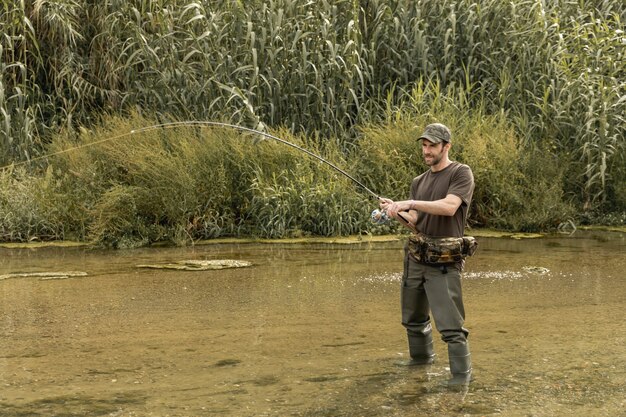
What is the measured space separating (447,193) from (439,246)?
32 centimetres

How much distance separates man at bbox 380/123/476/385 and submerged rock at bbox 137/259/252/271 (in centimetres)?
417

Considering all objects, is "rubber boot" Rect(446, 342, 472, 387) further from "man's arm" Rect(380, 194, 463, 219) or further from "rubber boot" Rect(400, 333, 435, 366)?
"man's arm" Rect(380, 194, 463, 219)

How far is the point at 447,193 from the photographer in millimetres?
6668

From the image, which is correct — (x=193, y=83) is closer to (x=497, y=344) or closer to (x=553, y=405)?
(x=497, y=344)

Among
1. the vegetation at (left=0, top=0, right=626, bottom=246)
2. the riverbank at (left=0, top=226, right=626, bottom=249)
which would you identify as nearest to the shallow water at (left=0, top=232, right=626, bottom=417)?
the riverbank at (left=0, top=226, right=626, bottom=249)

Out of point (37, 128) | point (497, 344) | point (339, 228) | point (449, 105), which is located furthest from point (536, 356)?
point (37, 128)

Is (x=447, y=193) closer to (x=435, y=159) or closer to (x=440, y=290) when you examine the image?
(x=435, y=159)

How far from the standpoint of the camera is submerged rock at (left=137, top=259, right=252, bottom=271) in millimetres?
10841

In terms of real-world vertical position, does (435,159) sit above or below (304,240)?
above

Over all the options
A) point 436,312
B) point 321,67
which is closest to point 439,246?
point 436,312

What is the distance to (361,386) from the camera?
653 centimetres

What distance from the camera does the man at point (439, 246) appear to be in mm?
6598

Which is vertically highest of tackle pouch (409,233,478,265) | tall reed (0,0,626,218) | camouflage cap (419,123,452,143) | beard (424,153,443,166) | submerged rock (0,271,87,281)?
tall reed (0,0,626,218)

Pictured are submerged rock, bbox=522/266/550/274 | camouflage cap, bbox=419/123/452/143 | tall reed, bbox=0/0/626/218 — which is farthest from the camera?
tall reed, bbox=0/0/626/218
